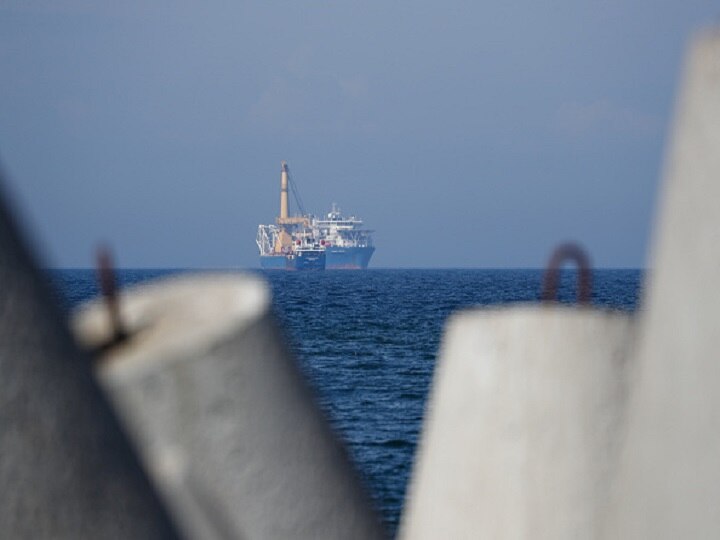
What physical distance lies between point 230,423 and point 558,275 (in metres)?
1.06

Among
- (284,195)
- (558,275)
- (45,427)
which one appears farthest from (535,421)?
(284,195)

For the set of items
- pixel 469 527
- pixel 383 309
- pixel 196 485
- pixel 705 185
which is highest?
pixel 705 185

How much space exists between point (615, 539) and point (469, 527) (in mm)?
649

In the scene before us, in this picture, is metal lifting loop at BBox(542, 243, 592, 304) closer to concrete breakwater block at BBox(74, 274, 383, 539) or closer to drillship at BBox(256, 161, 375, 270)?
concrete breakwater block at BBox(74, 274, 383, 539)

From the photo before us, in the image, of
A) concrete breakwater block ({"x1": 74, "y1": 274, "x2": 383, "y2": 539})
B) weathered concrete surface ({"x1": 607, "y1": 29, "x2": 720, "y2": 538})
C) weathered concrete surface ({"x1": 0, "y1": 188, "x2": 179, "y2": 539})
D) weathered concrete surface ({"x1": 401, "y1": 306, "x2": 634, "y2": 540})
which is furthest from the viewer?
weathered concrete surface ({"x1": 401, "y1": 306, "x2": 634, "y2": 540})

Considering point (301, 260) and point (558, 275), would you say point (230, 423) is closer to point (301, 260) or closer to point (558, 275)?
point (558, 275)

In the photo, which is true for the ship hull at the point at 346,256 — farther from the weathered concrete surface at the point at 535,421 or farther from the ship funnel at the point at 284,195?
the weathered concrete surface at the point at 535,421

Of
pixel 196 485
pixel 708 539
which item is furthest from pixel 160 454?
pixel 708 539

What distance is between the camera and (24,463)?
139cm

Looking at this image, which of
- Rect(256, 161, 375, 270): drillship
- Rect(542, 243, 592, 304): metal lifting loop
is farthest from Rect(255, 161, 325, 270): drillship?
Rect(542, 243, 592, 304): metal lifting loop

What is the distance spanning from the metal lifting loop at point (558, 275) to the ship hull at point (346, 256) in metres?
156

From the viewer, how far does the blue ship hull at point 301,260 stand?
155125 mm

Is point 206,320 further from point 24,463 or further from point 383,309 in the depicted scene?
point 383,309

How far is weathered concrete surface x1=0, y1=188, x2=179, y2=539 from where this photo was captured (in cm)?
138
